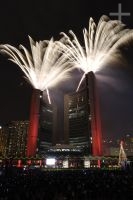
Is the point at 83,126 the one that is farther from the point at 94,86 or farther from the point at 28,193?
the point at 28,193

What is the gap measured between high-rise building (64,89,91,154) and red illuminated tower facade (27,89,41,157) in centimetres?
2740

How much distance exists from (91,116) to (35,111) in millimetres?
33610

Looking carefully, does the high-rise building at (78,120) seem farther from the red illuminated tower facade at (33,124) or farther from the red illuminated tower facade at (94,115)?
the red illuminated tower facade at (33,124)

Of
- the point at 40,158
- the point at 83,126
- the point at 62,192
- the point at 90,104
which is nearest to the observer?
the point at 62,192

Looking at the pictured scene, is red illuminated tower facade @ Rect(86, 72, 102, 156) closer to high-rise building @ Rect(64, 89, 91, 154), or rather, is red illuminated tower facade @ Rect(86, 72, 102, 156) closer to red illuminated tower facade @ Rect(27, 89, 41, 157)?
high-rise building @ Rect(64, 89, 91, 154)

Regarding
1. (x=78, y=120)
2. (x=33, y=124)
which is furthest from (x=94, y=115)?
(x=33, y=124)

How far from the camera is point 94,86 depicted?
168500 millimetres

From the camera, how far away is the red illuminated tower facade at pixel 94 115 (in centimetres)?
15762

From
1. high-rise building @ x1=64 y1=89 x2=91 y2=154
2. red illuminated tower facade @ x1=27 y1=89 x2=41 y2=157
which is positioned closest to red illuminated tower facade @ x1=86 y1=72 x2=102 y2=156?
high-rise building @ x1=64 y1=89 x2=91 y2=154

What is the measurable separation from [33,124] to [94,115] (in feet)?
119

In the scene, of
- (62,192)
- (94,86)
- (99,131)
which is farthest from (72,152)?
(62,192)

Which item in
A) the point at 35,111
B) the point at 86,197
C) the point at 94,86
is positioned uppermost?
the point at 94,86

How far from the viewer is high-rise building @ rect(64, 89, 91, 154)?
175500 mm

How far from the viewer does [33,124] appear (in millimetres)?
171375
